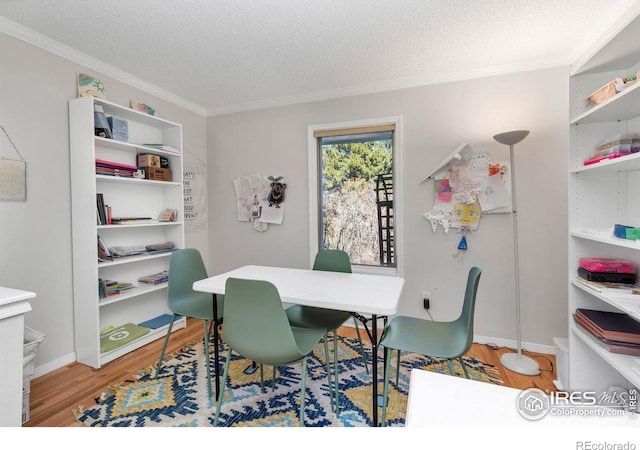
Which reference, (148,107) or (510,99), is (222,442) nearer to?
(510,99)

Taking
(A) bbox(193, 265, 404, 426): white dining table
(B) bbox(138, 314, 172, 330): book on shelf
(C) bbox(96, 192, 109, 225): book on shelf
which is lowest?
(B) bbox(138, 314, 172, 330): book on shelf

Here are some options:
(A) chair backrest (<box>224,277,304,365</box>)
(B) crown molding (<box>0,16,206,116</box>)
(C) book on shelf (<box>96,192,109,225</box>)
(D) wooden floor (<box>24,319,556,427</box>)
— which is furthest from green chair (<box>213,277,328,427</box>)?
(B) crown molding (<box>0,16,206,116</box>)

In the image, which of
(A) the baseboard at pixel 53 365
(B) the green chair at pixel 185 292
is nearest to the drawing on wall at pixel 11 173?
(B) the green chair at pixel 185 292

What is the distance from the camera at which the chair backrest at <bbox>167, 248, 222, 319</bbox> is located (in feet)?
7.16

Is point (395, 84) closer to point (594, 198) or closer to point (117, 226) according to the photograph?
point (594, 198)

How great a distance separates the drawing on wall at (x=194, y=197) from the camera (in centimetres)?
336

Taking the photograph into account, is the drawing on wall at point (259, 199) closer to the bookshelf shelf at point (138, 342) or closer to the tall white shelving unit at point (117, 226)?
the tall white shelving unit at point (117, 226)

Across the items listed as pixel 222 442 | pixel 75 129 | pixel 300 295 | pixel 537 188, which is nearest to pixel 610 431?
pixel 222 442

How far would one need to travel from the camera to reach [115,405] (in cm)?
180

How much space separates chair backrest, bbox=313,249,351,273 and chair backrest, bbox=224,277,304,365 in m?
0.96

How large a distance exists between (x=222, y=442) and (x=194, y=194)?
11.2 ft

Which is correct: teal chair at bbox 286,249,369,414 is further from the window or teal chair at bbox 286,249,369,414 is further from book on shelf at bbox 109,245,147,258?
book on shelf at bbox 109,245,147,258

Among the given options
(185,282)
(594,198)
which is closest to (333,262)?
(185,282)

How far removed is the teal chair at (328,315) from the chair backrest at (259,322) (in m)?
0.44
